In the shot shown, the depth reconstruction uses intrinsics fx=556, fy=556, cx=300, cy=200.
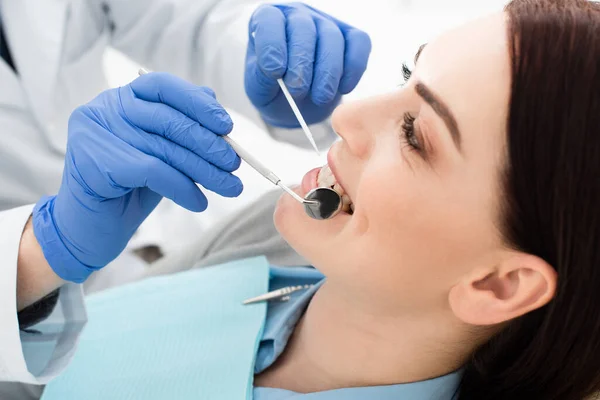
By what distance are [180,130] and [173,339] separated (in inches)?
16.2

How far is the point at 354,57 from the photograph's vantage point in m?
1.11

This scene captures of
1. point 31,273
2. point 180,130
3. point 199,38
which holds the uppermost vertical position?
point 180,130

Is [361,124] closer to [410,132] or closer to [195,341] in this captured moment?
[410,132]

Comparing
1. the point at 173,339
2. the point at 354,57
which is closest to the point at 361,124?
the point at 354,57

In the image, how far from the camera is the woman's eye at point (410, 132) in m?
0.68

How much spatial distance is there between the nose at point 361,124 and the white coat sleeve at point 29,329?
21.1 inches

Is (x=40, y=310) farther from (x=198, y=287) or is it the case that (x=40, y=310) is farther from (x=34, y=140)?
(x=34, y=140)

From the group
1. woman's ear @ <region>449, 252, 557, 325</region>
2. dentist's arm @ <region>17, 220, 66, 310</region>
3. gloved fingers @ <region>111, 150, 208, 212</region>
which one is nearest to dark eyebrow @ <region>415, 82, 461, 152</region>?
woman's ear @ <region>449, 252, 557, 325</region>

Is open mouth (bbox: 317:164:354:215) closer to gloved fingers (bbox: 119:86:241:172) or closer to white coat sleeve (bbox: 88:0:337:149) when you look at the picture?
gloved fingers (bbox: 119:86:241:172)

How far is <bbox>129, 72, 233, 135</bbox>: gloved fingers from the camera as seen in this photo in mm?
818

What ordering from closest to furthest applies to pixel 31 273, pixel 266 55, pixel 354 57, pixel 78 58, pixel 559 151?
pixel 559 151 < pixel 31 273 < pixel 266 55 < pixel 354 57 < pixel 78 58

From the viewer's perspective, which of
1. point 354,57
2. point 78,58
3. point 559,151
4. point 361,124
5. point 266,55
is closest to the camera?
point 559,151

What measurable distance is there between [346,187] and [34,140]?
90cm

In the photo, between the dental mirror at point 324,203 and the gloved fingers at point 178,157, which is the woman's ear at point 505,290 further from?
the gloved fingers at point 178,157
